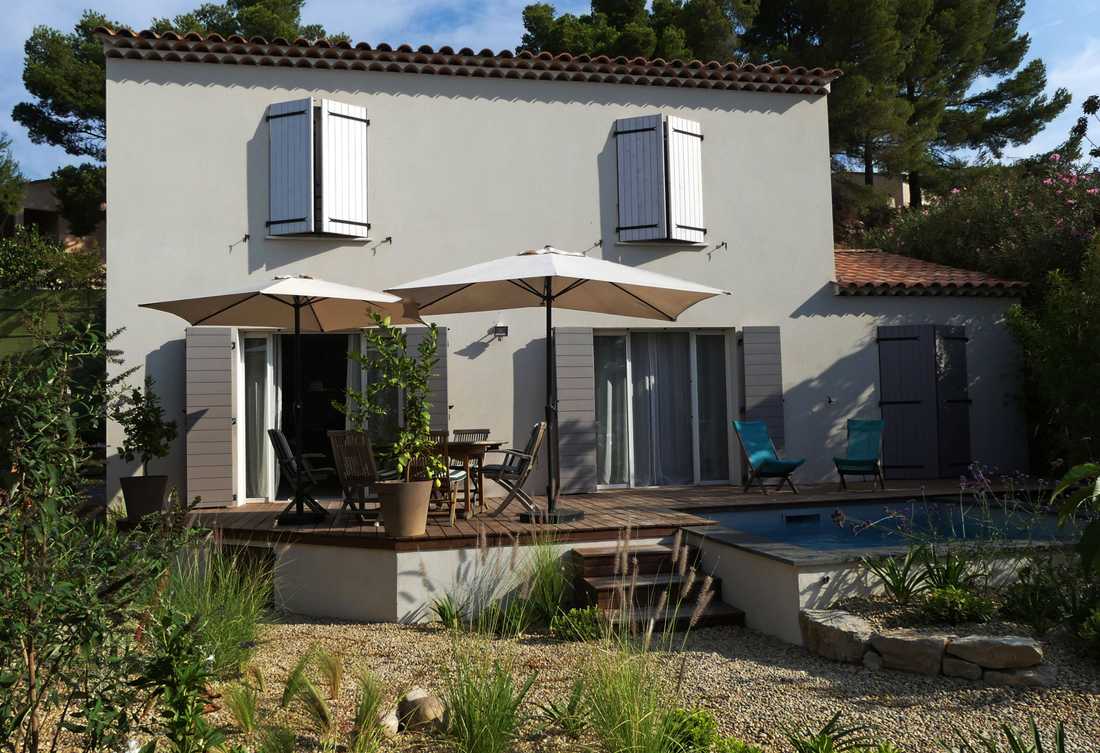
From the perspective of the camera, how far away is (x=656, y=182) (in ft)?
33.8

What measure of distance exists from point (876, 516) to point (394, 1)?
25.2 feet

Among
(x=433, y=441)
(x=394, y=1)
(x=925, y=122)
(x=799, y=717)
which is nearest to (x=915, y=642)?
(x=799, y=717)

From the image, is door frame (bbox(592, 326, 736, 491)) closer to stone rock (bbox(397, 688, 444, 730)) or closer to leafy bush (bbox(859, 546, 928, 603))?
leafy bush (bbox(859, 546, 928, 603))

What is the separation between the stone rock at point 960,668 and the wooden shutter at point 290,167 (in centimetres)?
727

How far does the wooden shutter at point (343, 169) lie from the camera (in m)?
9.51

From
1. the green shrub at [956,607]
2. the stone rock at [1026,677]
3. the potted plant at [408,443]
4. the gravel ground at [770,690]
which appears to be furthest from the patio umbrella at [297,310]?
the stone rock at [1026,677]

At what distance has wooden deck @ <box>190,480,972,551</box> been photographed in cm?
658

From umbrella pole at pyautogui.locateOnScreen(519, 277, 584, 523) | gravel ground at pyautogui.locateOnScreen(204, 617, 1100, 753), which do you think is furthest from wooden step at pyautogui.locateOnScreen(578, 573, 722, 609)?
umbrella pole at pyautogui.locateOnScreen(519, 277, 584, 523)

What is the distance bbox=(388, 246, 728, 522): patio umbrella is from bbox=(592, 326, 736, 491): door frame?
6.68ft

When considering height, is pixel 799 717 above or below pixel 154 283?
below

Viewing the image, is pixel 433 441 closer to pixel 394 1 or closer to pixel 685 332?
pixel 685 332

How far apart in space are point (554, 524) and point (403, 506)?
1208mm

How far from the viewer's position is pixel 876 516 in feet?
27.7

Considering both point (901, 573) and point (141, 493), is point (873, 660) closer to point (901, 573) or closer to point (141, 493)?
point (901, 573)
